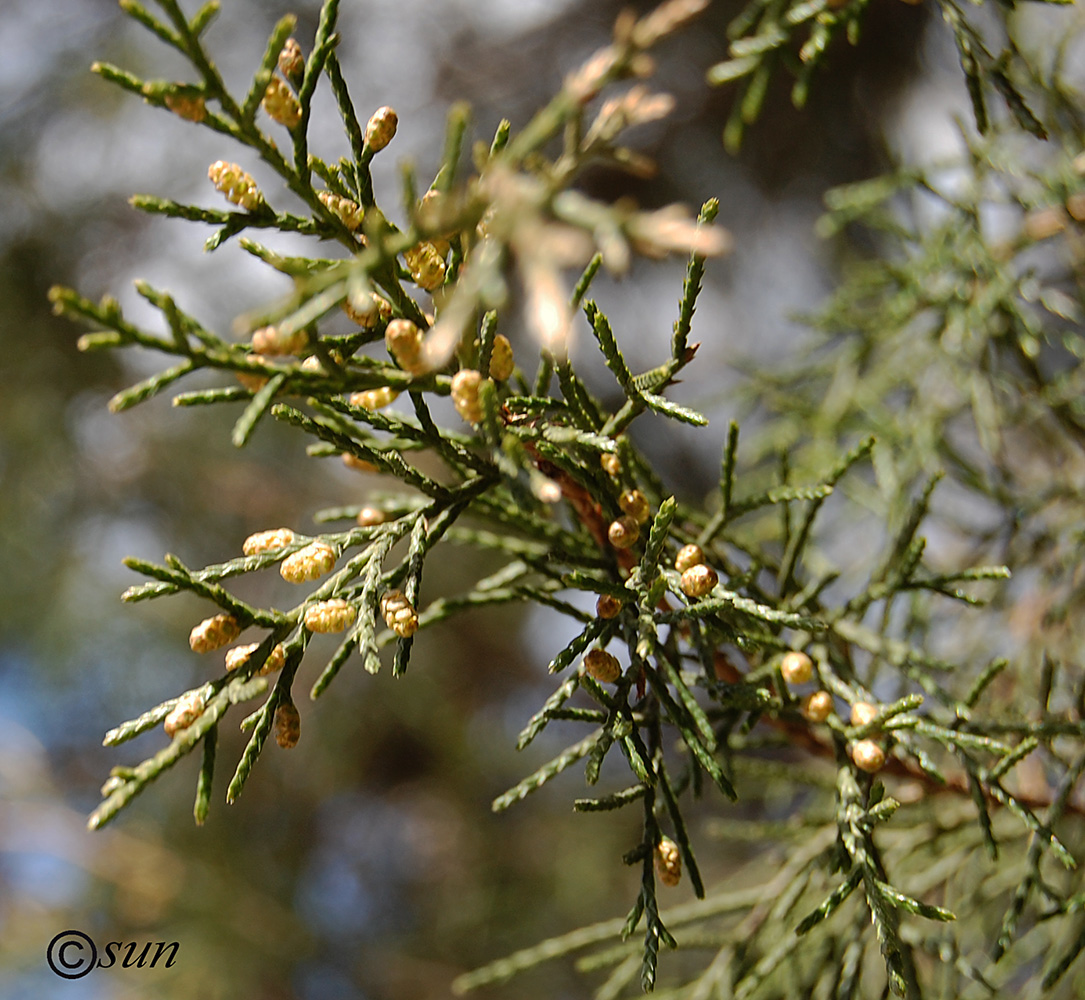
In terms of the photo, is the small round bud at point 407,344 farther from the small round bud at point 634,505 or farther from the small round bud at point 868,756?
the small round bud at point 868,756

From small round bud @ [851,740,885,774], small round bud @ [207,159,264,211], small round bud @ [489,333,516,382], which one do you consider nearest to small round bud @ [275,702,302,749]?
small round bud @ [489,333,516,382]

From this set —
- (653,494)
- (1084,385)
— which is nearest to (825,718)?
(653,494)

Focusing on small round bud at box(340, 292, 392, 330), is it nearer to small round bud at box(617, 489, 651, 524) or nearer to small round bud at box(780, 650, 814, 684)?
small round bud at box(617, 489, 651, 524)

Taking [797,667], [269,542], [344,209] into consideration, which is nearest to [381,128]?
[344,209]

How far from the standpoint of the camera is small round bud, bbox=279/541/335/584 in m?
0.79

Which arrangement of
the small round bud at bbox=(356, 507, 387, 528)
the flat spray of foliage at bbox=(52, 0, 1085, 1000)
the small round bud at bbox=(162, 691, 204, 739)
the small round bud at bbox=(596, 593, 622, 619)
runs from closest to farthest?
the flat spray of foliage at bbox=(52, 0, 1085, 1000)
the small round bud at bbox=(162, 691, 204, 739)
the small round bud at bbox=(596, 593, 622, 619)
the small round bud at bbox=(356, 507, 387, 528)

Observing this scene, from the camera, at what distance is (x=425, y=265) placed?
0.81 metres

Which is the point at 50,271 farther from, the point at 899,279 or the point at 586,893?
the point at 586,893

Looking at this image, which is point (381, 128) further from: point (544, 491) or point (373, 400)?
point (544, 491)

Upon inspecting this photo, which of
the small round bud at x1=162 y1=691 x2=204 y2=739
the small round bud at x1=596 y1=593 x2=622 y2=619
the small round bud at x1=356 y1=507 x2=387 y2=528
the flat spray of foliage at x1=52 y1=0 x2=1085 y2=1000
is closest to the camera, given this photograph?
the flat spray of foliage at x1=52 y1=0 x2=1085 y2=1000

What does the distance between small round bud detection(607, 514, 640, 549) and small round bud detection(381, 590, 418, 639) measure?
22 centimetres

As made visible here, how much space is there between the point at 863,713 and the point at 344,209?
786mm

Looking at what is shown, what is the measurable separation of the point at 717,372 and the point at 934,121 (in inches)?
51.4

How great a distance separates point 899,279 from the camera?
171 centimetres
